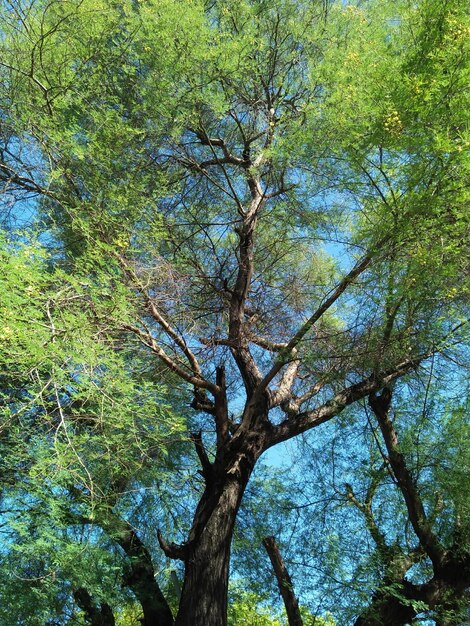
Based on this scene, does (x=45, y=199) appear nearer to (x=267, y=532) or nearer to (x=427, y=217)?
(x=427, y=217)

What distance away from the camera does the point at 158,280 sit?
593 centimetres

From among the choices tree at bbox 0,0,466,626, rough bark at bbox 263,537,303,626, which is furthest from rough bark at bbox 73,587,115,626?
rough bark at bbox 263,537,303,626

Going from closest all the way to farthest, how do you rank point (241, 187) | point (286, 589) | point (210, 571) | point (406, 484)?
point (210, 571)
point (286, 589)
point (406, 484)
point (241, 187)

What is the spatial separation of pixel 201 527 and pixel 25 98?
4496 millimetres

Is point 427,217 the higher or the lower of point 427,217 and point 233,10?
the lower

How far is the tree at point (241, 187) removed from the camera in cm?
484

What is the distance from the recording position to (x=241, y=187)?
814cm

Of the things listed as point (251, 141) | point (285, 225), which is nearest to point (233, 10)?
point (251, 141)

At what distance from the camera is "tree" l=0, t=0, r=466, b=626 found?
4.84m

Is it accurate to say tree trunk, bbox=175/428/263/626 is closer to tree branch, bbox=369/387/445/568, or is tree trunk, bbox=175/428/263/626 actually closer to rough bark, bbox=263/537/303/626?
rough bark, bbox=263/537/303/626

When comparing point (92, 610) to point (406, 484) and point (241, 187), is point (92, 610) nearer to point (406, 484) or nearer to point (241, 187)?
point (406, 484)

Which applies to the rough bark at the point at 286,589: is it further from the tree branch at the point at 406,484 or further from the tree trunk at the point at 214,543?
the tree branch at the point at 406,484

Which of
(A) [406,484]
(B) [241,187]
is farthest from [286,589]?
(B) [241,187]

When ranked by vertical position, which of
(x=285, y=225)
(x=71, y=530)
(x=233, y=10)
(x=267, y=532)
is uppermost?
(x=233, y=10)
